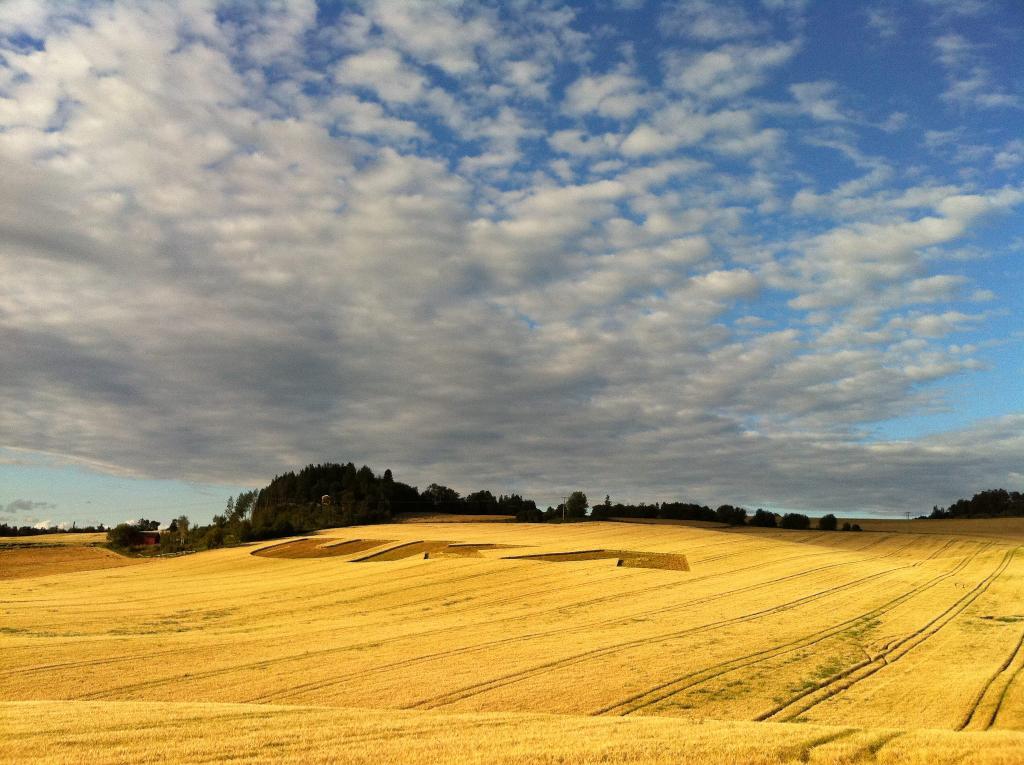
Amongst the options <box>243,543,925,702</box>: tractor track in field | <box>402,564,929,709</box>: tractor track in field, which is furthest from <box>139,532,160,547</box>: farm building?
<box>402,564,929,709</box>: tractor track in field

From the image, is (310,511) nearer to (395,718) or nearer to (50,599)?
(50,599)

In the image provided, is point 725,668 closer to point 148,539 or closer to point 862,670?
point 862,670

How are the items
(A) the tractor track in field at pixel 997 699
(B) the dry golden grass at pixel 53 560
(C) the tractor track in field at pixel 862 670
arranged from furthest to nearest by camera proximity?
(B) the dry golden grass at pixel 53 560
(C) the tractor track in field at pixel 862 670
(A) the tractor track in field at pixel 997 699

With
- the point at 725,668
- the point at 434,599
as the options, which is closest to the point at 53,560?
the point at 434,599

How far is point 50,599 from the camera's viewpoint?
45.2m

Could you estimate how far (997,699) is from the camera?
19.6 metres

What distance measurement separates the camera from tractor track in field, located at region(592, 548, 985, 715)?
62.9 feet

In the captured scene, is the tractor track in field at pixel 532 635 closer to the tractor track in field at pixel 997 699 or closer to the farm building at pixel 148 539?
the tractor track in field at pixel 997 699

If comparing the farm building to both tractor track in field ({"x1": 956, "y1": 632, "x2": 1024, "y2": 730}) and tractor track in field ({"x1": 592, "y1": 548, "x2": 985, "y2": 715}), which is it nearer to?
tractor track in field ({"x1": 592, "y1": 548, "x2": 985, "y2": 715})

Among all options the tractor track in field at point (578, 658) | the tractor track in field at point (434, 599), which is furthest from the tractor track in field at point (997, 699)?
the tractor track in field at point (434, 599)

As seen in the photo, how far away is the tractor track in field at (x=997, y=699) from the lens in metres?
17.6

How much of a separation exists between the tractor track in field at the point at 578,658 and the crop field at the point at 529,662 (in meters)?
0.11

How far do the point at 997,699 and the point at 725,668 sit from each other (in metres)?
6.90

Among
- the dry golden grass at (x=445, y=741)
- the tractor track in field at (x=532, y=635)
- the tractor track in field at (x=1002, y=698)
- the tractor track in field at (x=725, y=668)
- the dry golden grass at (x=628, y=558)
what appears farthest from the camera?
the dry golden grass at (x=628, y=558)
